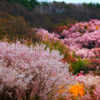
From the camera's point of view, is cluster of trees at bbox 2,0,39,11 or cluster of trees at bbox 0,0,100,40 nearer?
cluster of trees at bbox 0,0,100,40

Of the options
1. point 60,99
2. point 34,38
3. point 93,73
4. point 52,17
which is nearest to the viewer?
point 60,99

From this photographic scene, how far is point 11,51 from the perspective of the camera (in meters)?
2.17

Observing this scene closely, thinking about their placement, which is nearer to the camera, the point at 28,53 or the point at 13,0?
the point at 28,53

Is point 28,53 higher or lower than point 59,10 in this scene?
lower

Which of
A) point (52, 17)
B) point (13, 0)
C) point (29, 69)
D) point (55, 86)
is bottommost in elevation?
point (55, 86)

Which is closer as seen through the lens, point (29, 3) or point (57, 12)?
point (29, 3)

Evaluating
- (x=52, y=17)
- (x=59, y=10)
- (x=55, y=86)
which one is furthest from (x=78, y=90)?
(x=59, y=10)

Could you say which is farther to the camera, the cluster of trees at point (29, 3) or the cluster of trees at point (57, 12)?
the cluster of trees at point (29, 3)

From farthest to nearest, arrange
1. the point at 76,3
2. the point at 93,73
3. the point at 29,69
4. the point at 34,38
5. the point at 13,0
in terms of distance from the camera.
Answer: the point at 76,3 → the point at 13,0 → the point at 34,38 → the point at 93,73 → the point at 29,69

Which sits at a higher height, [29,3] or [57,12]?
[29,3]

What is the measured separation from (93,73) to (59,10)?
16.5 meters

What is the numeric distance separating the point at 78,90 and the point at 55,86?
823 mm

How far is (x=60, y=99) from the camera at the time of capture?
7.04 ft

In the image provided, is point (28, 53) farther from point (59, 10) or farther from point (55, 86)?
point (59, 10)
